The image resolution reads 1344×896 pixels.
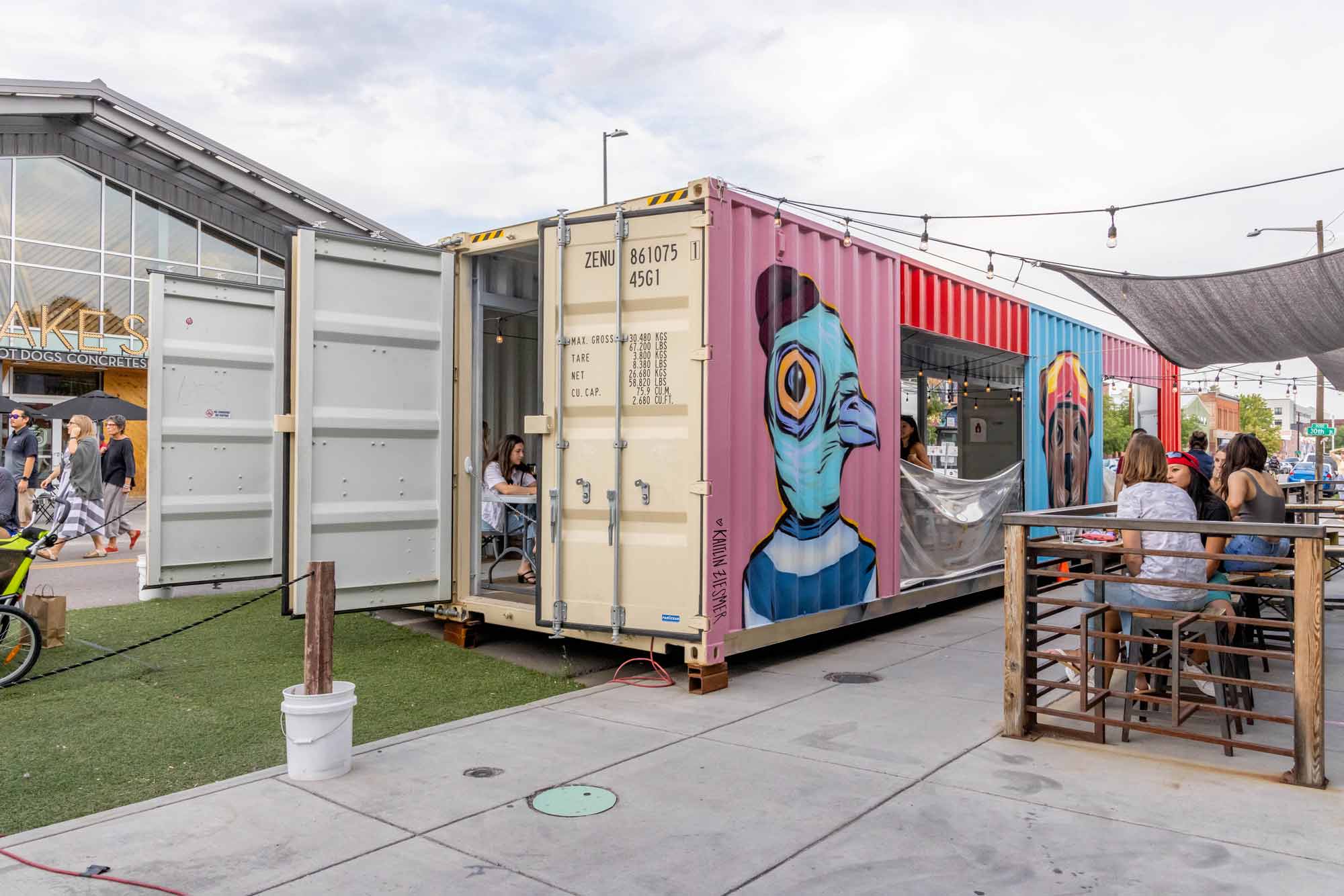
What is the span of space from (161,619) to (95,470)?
4992mm

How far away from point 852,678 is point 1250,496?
303cm

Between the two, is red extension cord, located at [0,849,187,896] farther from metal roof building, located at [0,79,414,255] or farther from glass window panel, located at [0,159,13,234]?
glass window panel, located at [0,159,13,234]

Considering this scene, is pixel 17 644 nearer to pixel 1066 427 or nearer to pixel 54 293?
pixel 1066 427

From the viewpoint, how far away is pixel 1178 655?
15.3 feet

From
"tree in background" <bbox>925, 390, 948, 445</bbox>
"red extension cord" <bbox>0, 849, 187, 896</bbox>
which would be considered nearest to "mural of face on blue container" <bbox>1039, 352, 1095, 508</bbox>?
"tree in background" <bbox>925, 390, 948, 445</bbox>

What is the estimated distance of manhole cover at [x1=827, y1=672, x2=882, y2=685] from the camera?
21.1 feet

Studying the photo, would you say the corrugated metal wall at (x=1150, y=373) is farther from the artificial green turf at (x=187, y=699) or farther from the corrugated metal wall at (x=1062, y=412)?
the artificial green turf at (x=187, y=699)

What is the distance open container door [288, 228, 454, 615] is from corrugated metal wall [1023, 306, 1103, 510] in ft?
21.8

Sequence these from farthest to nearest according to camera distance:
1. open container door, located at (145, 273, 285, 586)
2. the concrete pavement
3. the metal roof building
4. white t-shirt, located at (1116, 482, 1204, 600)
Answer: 1. the metal roof building
2. open container door, located at (145, 273, 285, 586)
3. white t-shirt, located at (1116, 482, 1204, 600)
4. the concrete pavement

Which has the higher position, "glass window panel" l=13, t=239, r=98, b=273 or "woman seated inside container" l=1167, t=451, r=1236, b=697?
"glass window panel" l=13, t=239, r=98, b=273

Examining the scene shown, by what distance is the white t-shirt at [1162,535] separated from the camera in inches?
204

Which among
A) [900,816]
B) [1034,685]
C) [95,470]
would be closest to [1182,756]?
[1034,685]

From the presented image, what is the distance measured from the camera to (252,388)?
27.5 feet

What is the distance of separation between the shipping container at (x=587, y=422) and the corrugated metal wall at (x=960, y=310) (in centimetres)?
8
